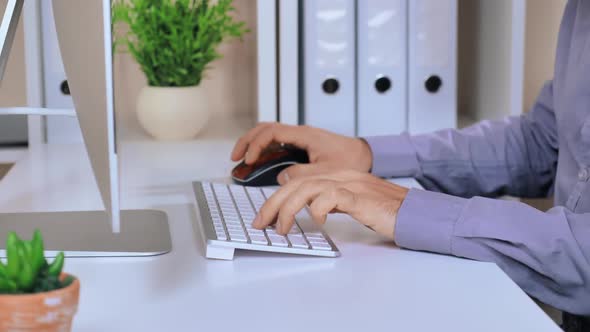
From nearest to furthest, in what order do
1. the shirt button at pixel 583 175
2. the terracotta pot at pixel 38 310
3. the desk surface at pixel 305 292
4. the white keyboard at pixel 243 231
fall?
the terracotta pot at pixel 38 310, the desk surface at pixel 305 292, the white keyboard at pixel 243 231, the shirt button at pixel 583 175

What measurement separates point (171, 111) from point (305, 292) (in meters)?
0.87

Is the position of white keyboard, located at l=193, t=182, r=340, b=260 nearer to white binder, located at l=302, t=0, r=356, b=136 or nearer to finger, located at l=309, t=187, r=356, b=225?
finger, located at l=309, t=187, r=356, b=225

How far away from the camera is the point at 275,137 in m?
1.26

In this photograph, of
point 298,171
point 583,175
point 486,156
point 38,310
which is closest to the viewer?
point 38,310

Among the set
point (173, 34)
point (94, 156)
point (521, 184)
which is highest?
point (173, 34)

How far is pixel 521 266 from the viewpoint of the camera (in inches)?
34.6

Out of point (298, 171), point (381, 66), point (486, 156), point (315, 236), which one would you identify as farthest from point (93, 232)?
point (381, 66)

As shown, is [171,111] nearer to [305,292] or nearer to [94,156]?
[94,156]

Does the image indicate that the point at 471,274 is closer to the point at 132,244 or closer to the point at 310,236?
the point at 310,236

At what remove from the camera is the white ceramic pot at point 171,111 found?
5.22 ft

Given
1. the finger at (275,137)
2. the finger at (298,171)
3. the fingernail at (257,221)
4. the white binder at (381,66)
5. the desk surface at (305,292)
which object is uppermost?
the white binder at (381,66)

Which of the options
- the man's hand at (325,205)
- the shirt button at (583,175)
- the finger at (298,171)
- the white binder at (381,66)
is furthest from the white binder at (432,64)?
the man's hand at (325,205)

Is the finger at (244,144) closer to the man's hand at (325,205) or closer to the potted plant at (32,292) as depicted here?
the man's hand at (325,205)

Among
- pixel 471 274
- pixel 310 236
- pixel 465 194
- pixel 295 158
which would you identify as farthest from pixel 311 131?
pixel 471 274
